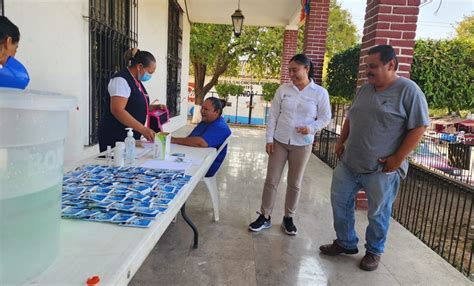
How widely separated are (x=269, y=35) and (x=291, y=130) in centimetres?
1098

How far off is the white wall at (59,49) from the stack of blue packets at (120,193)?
147 centimetres

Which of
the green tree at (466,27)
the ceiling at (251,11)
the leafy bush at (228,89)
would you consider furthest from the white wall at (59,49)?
the green tree at (466,27)

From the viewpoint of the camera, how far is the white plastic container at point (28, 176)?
2.40 ft

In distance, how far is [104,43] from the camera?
168 inches

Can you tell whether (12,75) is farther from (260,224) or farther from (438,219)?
(438,219)

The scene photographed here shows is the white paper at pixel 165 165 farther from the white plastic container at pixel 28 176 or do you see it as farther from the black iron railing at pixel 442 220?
the black iron railing at pixel 442 220

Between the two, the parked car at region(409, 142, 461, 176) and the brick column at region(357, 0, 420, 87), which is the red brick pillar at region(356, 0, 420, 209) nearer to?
the brick column at region(357, 0, 420, 87)

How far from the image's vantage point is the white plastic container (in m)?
0.73

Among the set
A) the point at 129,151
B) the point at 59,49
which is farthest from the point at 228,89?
the point at 129,151

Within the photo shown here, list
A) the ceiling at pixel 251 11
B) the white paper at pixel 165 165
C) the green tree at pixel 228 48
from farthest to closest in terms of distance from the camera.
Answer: the green tree at pixel 228 48 < the ceiling at pixel 251 11 < the white paper at pixel 165 165

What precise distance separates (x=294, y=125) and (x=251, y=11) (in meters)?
7.01

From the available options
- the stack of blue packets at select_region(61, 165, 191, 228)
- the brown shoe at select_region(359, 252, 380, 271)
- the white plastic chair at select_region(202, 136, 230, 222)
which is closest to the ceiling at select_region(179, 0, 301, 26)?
the white plastic chair at select_region(202, 136, 230, 222)

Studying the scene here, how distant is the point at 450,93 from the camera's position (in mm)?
6566

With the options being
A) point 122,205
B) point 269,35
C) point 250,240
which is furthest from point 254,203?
point 269,35
